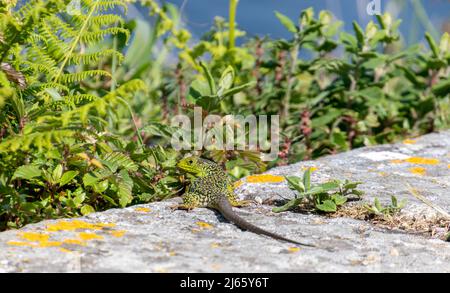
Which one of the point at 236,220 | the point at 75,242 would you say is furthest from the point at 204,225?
the point at 75,242

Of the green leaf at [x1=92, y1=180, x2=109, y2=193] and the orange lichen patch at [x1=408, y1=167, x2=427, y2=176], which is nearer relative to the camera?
the green leaf at [x1=92, y1=180, x2=109, y2=193]

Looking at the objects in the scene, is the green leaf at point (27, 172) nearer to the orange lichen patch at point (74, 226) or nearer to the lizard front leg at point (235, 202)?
the orange lichen patch at point (74, 226)

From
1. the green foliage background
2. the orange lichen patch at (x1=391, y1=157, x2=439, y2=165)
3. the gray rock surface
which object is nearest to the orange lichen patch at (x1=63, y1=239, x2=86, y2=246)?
the gray rock surface

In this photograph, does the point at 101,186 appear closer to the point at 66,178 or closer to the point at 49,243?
the point at 66,178

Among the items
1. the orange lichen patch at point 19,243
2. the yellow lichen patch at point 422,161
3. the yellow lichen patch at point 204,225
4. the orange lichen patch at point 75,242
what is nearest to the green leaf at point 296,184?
the yellow lichen patch at point 204,225

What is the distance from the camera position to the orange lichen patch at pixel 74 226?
9.35 feet

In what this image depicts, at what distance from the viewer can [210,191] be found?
11.5 ft

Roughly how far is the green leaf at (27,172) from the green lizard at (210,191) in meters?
0.71

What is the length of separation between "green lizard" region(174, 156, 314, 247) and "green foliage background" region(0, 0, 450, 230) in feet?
0.47

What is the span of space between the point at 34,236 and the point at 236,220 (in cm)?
89

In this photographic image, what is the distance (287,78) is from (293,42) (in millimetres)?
305

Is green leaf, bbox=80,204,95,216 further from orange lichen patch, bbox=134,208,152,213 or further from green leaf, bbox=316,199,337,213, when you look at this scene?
green leaf, bbox=316,199,337,213

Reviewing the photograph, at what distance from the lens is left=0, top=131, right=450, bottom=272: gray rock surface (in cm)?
249
